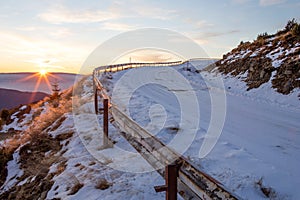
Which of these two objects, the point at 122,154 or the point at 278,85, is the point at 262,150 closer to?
the point at 122,154

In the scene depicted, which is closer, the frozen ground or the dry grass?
the frozen ground

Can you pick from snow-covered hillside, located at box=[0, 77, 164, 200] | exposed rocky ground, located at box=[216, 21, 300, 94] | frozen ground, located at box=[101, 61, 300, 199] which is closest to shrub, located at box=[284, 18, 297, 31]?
exposed rocky ground, located at box=[216, 21, 300, 94]

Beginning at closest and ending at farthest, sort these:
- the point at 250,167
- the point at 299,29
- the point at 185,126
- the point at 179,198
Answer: the point at 179,198, the point at 250,167, the point at 185,126, the point at 299,29

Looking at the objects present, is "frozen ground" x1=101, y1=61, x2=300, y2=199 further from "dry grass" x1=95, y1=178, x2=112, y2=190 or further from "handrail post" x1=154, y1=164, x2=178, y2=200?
"dry grass" x1=95, y1=178, x2=112, y2=190

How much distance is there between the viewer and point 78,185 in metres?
5.24

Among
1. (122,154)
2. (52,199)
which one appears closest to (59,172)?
(52,199)

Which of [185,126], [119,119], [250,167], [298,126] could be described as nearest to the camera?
[250,167]

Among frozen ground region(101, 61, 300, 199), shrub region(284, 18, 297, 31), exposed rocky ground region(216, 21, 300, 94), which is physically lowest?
frozen ground region(101, 61, 300, 199)

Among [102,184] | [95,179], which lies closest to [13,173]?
[95,179]

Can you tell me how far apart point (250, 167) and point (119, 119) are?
323 cm

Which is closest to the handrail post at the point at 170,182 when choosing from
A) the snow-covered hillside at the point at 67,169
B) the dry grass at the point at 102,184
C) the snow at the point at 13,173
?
the snow-covered hillside at the point at 67,169

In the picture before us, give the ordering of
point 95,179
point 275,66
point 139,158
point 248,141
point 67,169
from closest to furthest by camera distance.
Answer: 1. point 95,179
2. point 139,158
3. point 67,169
4. point 248,141
5. point 275,66

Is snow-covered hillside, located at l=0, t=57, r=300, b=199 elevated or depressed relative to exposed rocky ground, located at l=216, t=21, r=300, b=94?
depressed

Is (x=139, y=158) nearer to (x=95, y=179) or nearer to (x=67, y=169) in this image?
(x=95, y=179)
